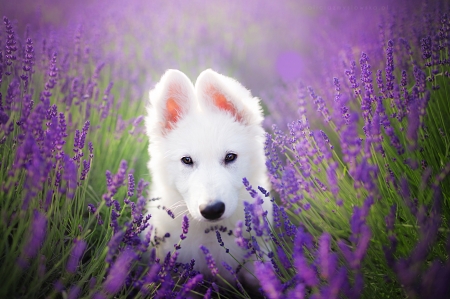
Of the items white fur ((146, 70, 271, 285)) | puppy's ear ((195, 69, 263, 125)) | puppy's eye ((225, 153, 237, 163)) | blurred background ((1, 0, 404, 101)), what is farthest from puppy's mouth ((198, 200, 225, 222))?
blurred background ((1, 0, 404, 101))

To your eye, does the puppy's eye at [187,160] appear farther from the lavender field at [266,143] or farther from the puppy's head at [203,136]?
the lavender field at [266,143]

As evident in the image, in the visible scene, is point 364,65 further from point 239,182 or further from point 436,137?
point 239,182

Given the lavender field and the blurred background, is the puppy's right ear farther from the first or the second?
the blurred background

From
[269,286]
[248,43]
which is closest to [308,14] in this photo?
[248,43]

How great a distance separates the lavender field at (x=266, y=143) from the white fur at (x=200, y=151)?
0.39 ft

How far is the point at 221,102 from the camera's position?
2.10 meters

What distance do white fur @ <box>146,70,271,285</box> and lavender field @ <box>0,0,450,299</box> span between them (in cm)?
12

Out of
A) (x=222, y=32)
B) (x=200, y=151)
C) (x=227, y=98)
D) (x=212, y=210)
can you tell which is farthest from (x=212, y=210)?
(x=222, y=32)

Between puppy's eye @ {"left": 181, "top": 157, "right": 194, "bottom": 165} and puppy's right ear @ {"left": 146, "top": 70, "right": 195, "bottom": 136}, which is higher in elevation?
puppy's right ear @ {"left": 146, "top": 70, "right": 195, "bottom": 136}

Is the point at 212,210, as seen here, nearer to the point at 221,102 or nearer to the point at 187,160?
the point at 187,160

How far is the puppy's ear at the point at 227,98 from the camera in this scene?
6.52ft

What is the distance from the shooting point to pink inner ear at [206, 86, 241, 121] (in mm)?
2034

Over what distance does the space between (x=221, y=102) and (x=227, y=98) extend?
2.8 inches

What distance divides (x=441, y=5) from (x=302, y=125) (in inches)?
74.2
